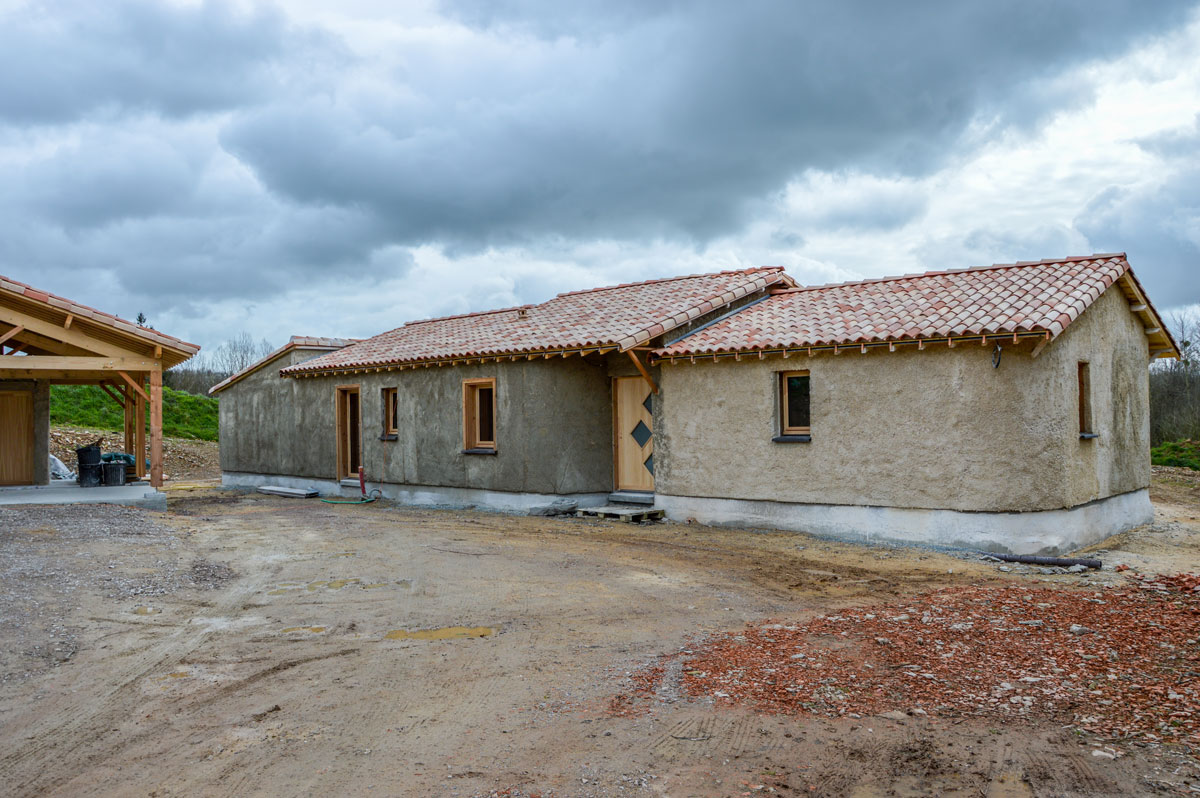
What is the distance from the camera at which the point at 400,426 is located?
58.6ft

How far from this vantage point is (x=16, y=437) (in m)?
17.8

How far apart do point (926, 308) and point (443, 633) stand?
27.8ft

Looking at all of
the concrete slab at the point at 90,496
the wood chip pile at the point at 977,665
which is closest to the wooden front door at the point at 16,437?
the concrete slab at the point at 90,496

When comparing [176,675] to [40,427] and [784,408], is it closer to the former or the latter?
[784,408]

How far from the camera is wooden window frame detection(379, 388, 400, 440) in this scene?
18.4m

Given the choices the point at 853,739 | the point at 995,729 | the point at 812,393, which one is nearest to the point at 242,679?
the point at 853,739

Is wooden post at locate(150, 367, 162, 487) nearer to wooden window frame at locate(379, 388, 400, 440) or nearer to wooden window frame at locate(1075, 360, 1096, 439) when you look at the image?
wooden window frame at locate(379, 388, 400, 440)

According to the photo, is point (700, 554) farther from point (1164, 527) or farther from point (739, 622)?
point (1164, 527)

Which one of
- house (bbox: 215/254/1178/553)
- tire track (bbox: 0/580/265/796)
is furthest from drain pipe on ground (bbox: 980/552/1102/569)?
tire track (bbox: 0/580/265/796)

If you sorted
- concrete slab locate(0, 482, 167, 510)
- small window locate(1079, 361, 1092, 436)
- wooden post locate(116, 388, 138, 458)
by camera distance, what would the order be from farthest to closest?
wooden post locate(116, 388, 138, 458), concrete slab locate(0, 482, 167, 510), small window locate(1079, 361, 1092, 436)

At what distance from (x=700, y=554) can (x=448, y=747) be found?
22.5ft

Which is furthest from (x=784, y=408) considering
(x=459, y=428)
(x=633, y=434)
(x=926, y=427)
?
(x=459, y=428)

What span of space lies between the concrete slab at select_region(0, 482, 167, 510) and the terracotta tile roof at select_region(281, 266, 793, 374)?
4.70m

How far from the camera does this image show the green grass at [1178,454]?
76.5 ft
